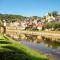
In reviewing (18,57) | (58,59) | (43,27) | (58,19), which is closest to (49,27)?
(43,27)

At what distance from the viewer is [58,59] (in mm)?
35594

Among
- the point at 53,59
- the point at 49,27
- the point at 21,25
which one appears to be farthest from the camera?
the point at 21,25

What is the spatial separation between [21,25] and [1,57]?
573 feet

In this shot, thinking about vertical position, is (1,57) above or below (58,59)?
above

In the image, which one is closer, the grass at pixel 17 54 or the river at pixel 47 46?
the grass at pixel 17 54

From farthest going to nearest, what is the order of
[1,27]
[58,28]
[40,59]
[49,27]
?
[49,27] < [58,28] < [1,27] < [40,59]

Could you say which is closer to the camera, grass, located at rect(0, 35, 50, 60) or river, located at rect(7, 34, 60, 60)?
grass, located at rect(0, 35, 50, 60)

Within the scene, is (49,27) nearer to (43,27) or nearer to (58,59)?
(43,27)

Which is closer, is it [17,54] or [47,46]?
[17,54]

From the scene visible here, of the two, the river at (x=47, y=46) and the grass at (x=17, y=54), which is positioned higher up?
the grass at (x=17, y=54)

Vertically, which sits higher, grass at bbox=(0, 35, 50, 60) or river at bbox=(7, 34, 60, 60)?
grass at bbox=(0, 35, 50, 60)

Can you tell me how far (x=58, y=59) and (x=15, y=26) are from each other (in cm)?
16372

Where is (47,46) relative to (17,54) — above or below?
below

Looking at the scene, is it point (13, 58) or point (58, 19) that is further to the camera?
point (58, 19)
